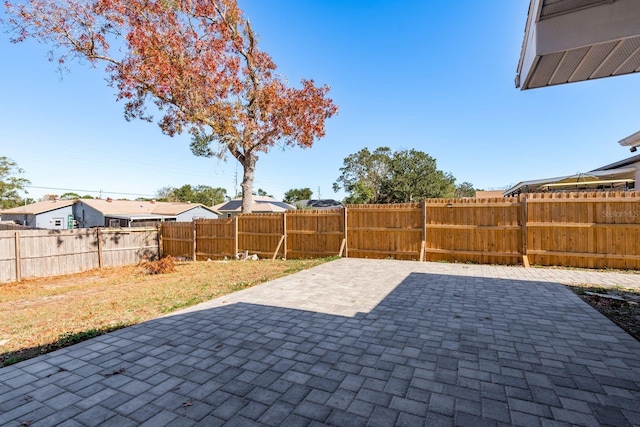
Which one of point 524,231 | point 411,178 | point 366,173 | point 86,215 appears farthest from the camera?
point 366,173

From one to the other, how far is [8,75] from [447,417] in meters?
16.3

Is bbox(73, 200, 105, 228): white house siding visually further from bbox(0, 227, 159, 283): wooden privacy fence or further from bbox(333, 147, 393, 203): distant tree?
bbox(333, 147, 393, 203): distant tree

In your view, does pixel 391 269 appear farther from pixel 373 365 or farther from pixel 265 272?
pixel 373 365

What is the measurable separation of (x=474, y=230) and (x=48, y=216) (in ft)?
113

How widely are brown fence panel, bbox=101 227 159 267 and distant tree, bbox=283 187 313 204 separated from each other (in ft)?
136

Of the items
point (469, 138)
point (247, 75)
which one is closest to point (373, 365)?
point (247, 75)

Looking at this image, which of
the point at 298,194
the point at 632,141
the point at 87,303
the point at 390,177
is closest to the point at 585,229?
the point at 632,141

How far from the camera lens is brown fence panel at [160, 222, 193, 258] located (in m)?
12.6

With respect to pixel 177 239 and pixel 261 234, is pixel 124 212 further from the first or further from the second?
pixel 261 234

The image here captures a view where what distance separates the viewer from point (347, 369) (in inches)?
101

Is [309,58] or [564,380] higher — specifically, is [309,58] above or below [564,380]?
above

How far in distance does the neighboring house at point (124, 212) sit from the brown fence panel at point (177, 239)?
1199 cm

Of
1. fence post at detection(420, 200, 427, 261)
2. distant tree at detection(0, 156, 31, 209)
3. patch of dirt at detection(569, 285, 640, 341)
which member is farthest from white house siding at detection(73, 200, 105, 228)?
patch of dirt at detection(569, 285, 640, 341)

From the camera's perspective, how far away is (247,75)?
12039mm
